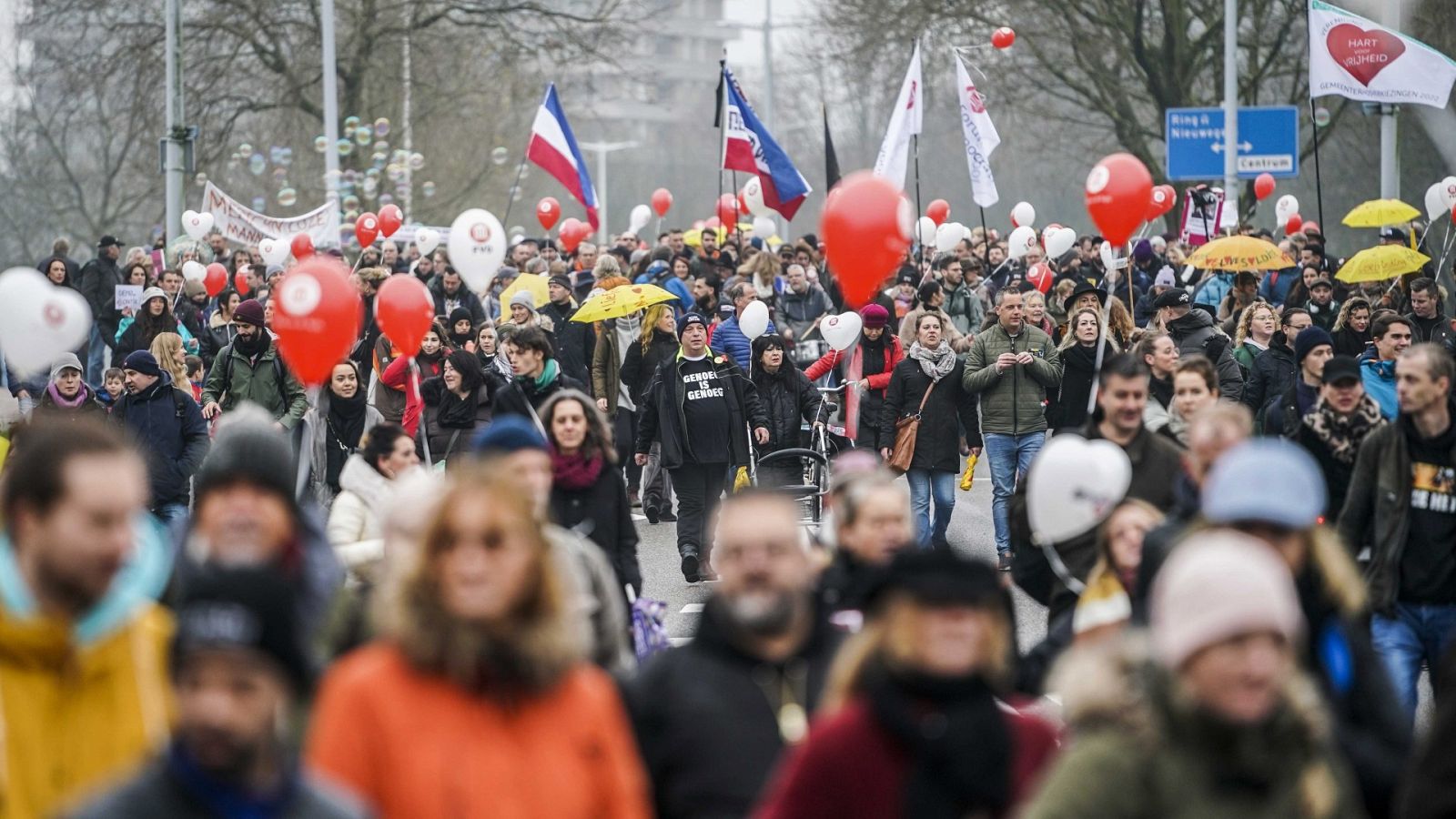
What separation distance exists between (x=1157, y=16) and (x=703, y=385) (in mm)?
24888

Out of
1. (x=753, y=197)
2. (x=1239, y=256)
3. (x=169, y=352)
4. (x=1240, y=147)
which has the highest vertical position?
(x=1240, y=147)

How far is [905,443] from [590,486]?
564 centimetres

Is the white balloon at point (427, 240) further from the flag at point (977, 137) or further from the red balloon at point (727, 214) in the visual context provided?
the flag at point (977, 137)

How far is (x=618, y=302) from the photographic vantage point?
15.3 metres

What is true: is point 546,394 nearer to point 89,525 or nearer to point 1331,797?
point 89,525

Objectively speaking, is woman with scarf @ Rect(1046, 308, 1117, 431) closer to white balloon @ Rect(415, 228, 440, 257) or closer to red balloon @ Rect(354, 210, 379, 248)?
red balloon @ Rect(354, 210, 379, 248)

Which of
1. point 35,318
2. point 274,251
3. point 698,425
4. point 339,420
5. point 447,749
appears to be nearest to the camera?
point 447,749

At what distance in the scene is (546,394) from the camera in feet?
39.7

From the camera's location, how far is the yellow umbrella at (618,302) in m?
15.3

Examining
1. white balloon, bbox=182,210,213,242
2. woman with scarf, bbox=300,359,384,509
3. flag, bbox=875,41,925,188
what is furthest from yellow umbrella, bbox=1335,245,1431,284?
white balloon, bbox=182,210,213,242

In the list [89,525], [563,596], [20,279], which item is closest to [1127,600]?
[563,596]

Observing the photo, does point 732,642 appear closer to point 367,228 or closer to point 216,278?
point 216,278

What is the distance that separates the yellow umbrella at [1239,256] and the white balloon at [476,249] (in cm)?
766

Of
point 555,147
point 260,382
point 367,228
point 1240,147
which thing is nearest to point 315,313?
point 260,382
